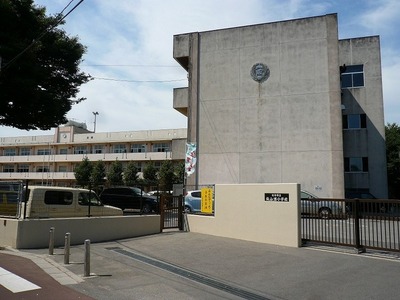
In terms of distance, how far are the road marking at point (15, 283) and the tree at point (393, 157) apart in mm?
41284

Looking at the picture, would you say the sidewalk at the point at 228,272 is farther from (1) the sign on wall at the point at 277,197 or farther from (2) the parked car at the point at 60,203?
(2) the parked car at the point at 60,203

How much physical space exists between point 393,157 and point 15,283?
42251mm

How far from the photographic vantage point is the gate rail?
11.2 metres

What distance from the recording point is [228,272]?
31.1ft

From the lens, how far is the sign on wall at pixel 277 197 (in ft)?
43.9

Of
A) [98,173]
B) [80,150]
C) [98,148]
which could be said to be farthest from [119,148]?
[80,150]

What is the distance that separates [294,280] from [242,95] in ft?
75.3

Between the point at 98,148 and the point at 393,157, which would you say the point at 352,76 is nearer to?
the point at 393,157

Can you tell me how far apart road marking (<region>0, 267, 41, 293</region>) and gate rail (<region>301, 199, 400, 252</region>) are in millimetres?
8666

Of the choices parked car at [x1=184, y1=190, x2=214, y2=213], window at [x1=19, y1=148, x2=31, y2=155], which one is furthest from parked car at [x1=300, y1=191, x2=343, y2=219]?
window at [x1=19, y1=148, x2=31, y2=155]

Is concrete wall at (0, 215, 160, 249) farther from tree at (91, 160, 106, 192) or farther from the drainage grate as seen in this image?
tree at (91, 160, 106, 192)

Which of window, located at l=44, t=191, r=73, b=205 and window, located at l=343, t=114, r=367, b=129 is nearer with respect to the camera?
window, located at l=44, t=191, r=73, b=205

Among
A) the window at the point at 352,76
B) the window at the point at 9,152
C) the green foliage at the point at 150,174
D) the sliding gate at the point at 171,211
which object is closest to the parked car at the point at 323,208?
the sliding gate at the point at 171,211

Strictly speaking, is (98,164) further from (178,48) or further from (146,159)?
(178,48)
